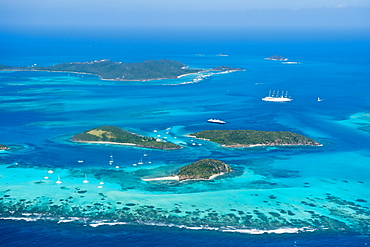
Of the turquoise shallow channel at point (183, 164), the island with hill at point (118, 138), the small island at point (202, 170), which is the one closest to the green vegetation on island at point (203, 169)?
the small island at point (202, 170)

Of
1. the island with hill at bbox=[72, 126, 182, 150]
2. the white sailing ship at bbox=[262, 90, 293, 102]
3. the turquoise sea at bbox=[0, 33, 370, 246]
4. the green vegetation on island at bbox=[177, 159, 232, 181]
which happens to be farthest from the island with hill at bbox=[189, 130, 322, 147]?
the white sailing ship at bbox=[262, 90, 293, 102]

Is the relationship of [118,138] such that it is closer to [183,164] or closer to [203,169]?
[183,164]

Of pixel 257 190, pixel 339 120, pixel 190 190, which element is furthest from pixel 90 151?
pixel 339 120

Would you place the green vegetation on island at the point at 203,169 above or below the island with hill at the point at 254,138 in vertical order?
below

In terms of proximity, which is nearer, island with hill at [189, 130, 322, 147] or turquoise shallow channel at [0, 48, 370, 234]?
turquoise shallow channel at [0, 48, 370, 234]

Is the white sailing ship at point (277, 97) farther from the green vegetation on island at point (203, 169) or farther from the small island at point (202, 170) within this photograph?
the green vegetation on island at point (203, 169)

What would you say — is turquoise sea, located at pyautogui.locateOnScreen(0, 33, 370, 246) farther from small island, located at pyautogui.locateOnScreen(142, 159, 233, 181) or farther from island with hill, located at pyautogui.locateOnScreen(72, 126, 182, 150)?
island with hill, located at pyautogui.locateOnScreen(72, 126, 182, 150)
